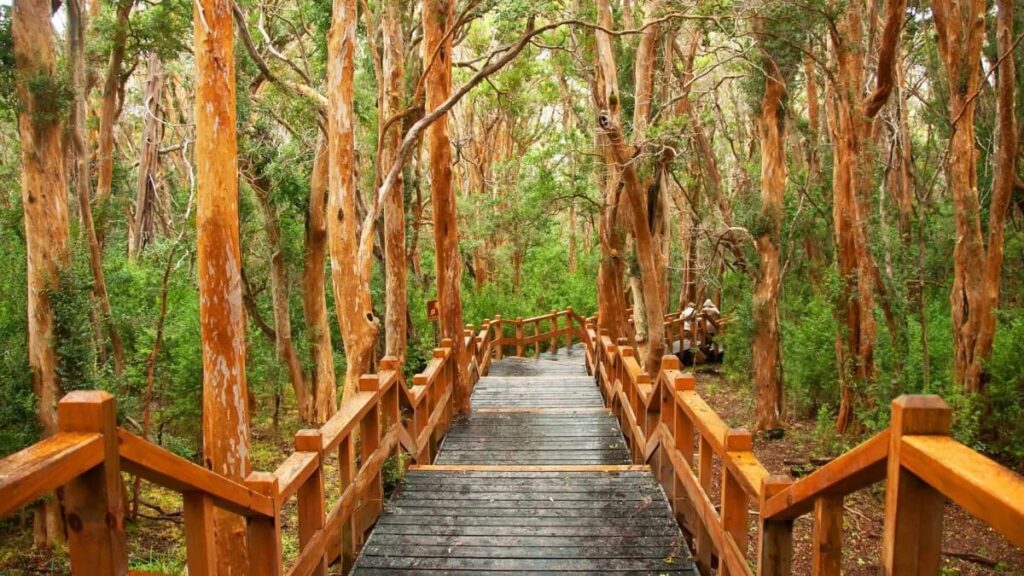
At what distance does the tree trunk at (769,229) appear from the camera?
11.2 metres

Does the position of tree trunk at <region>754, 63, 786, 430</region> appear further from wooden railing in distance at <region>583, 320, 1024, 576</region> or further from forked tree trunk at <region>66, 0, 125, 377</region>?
forked tree trunk at <region>66, 0, 125, 377</region>

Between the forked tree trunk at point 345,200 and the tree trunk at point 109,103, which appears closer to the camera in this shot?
the forked tree trunk at point 345,200

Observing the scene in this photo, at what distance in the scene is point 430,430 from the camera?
7.27 m

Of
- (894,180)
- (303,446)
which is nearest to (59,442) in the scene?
(303,446)

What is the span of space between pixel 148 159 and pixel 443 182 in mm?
9134

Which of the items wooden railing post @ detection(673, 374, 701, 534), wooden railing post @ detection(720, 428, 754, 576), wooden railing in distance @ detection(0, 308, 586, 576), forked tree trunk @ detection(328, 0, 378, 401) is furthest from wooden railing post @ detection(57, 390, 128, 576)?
forked tree trunk @ detection(328, 0, 378, 401)

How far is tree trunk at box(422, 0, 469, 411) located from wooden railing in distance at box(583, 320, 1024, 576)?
16.4ft

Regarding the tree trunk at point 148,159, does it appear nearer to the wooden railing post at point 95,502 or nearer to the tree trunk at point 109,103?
the tree trunk at point 109,103

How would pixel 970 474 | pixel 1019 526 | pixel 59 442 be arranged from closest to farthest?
pixel 1019 526 → pixel 970 474 → pixel 59 442

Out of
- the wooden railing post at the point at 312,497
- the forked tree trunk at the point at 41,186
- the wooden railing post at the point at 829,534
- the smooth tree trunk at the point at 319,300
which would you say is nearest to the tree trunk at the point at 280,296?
the smooth tree trunk at the point at 319,300

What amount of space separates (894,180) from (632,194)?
1249 centimetres

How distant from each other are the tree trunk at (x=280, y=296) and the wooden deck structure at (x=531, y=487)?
198 inches

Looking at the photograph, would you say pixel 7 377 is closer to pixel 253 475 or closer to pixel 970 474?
pixel 253 475

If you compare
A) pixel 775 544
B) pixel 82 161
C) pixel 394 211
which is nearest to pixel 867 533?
pixel 775 544
